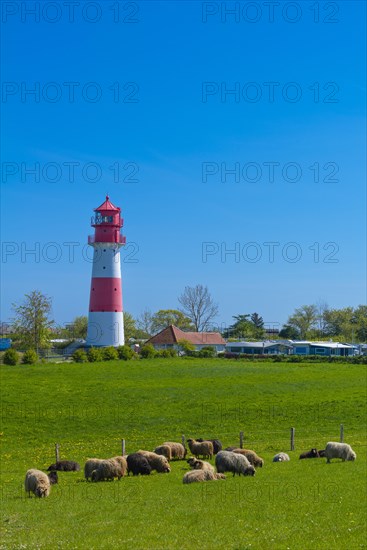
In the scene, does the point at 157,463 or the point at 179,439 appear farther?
the point at 179,439

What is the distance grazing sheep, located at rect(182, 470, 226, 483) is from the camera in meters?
23.1

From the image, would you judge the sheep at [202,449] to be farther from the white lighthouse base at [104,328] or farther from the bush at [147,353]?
the bush at [147,353]

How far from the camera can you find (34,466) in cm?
2892

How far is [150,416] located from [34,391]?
35.1ft

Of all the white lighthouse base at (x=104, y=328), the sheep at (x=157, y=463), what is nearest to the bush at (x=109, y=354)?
the white lighthouse base at (x=104, y=328)

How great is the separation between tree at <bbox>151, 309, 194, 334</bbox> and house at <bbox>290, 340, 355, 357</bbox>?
28.9 meters

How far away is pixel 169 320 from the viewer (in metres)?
142

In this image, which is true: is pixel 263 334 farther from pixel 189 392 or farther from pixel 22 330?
pixel 189 392

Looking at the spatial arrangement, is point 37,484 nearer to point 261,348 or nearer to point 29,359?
point 29,359

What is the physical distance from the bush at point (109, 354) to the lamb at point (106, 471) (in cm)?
4853

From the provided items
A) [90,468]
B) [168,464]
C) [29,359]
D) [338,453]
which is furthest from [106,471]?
[29,359]

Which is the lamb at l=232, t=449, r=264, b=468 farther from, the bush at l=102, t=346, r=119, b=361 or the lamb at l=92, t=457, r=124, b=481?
the bush at l=102, t=346, r=119, b=361

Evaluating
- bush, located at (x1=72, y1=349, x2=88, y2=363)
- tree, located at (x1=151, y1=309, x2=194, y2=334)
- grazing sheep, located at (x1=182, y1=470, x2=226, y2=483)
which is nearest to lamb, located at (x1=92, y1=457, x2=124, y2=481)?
grazing sheep, located at (x1=182, y1=470, x2=226, y2=483)

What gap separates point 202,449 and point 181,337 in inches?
2978
